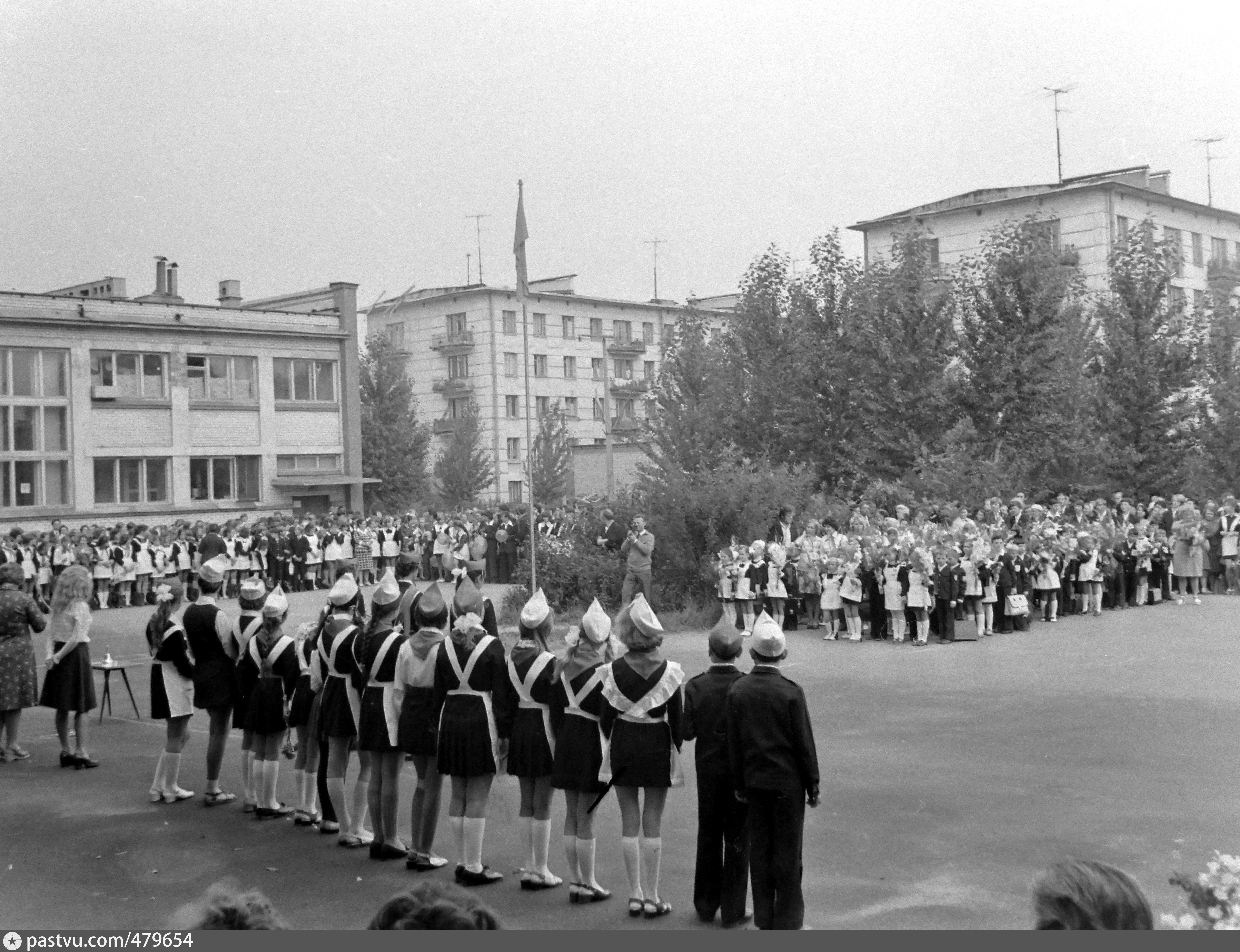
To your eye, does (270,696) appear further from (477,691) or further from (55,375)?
(55,375)

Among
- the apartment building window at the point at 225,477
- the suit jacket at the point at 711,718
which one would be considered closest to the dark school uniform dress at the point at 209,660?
the suit jacket at the point at 711,718

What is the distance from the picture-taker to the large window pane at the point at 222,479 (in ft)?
150

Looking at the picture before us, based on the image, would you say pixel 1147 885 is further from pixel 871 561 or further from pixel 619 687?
pixel 871 561

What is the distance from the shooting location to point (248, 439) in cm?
4644

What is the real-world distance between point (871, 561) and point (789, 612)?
213cm

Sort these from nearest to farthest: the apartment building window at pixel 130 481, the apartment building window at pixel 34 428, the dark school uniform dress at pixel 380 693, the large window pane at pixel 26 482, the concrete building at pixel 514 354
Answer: the dark school uniform dress at pixel 380 693 → the apartment building window at pixel 34 428 → the large window pane at pixel 26 482 → the apartment building window at pixel 130 481 → the concrete building at pixel 514 354

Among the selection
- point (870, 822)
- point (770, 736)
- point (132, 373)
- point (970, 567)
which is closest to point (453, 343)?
point (132, 373)

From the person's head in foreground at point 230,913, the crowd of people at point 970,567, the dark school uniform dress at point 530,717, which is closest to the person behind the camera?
the person's head in foreground at point 230,913

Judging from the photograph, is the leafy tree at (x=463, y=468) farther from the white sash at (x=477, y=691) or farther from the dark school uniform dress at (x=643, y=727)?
the dark school uniform dress at (x=643, y=727)

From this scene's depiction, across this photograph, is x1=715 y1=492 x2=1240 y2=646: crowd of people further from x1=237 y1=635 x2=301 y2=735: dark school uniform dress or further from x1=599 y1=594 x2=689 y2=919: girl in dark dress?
x1=599 y1=594 x2=689 y2=919: girl in dark dress

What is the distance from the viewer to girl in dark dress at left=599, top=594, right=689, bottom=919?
729 centimetres

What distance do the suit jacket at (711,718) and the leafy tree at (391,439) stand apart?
169ft

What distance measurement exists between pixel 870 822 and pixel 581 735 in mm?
2604

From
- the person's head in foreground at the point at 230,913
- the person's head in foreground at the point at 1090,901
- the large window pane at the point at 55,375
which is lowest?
the person's head in foreground at the point at 1090,901
